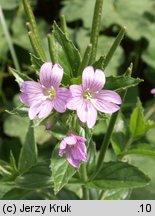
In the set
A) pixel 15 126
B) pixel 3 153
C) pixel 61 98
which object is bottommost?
pixel 3 153

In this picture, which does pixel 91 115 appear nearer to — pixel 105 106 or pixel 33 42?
pixel 105 106

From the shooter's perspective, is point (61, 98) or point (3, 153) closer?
point (61, 98)

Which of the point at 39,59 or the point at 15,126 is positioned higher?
the point at 39,59

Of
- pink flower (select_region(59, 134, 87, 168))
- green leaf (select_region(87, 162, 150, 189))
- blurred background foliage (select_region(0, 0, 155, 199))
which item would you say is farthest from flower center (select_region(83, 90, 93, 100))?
blurred background foliage (select_region(0, 0, 155, 199))

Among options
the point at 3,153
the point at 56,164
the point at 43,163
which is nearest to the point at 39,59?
the point at 56,164

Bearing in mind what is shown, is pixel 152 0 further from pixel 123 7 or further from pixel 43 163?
pixel 43 163

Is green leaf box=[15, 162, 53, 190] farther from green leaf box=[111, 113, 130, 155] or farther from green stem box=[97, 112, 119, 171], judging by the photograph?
green leaf box=[111, 113, 130, 155]

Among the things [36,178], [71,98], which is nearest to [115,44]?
[71,98]

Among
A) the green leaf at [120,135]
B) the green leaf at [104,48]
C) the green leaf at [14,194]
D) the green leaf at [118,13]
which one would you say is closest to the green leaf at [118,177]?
the green leaf at [120,135]
